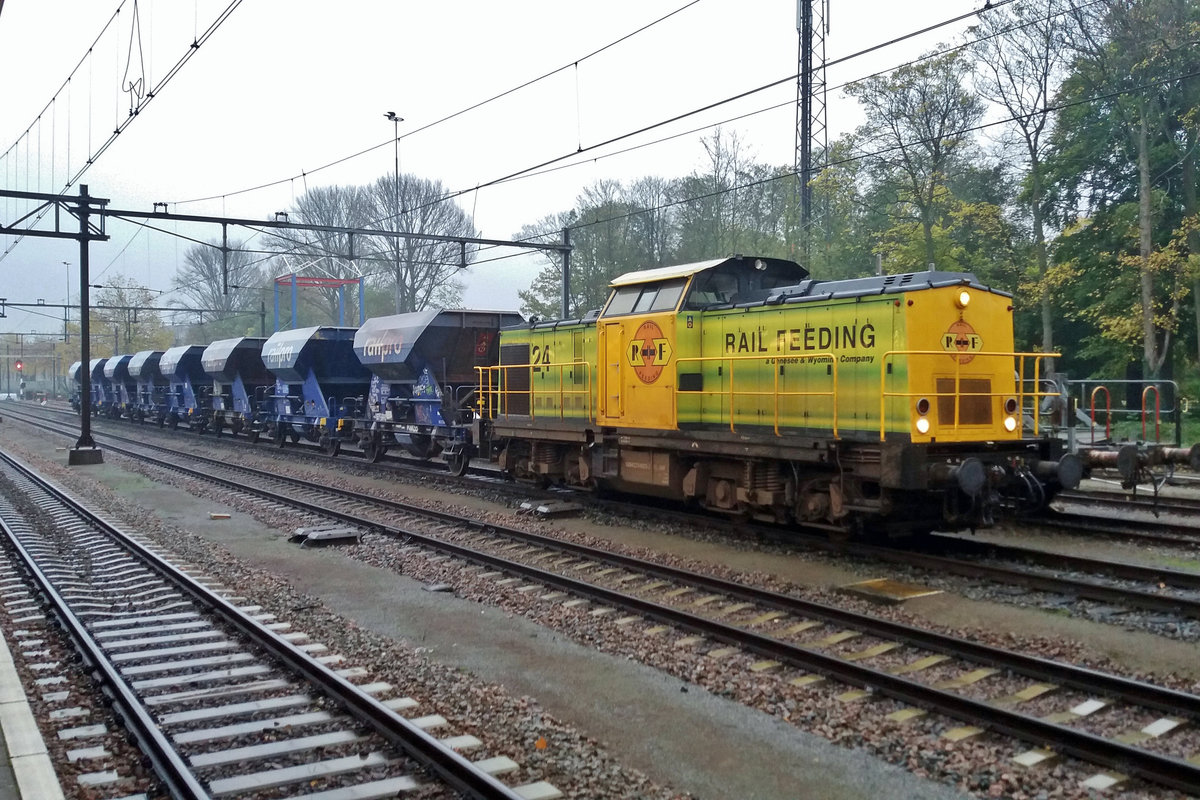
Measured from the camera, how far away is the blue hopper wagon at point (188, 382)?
1239 inches

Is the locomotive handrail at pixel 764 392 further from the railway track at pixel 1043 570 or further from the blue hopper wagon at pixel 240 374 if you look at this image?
the blue hopper wagon at pixel 240 374

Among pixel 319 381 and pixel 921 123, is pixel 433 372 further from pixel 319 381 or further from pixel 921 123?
pixel 921 123

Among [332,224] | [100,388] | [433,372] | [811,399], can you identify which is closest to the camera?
[811,399]

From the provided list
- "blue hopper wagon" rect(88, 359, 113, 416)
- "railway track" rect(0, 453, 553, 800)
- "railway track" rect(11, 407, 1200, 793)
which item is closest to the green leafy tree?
"railway track" rect(11, 407, 1200, 793)

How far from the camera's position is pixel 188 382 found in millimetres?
32125

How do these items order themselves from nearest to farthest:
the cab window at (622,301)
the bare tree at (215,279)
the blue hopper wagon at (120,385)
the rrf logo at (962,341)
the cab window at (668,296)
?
the rrf logo at (962,341)
the cab window at (668,296)
the cab window at (622,301)
the blue hopper wagon at (120,385)
the bare tree at (215,279)

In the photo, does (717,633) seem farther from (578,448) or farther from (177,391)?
(177,391)

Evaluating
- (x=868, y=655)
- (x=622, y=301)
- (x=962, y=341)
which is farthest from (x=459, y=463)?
(x=868, y=655)

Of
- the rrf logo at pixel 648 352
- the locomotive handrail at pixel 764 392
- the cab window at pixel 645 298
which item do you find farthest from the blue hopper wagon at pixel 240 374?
the locomotive handrail at pixel 764 392

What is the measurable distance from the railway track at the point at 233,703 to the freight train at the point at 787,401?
565cm

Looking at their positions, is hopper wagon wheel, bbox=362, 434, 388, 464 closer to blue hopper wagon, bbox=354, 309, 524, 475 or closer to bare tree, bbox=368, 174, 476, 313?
blue hopper wagon, bbox=354, 309, 524, 475

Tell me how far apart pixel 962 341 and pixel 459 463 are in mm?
10864

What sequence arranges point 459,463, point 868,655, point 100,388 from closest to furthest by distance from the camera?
point 868,655, point 459,463, point 100,388

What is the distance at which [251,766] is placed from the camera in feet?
15.8
